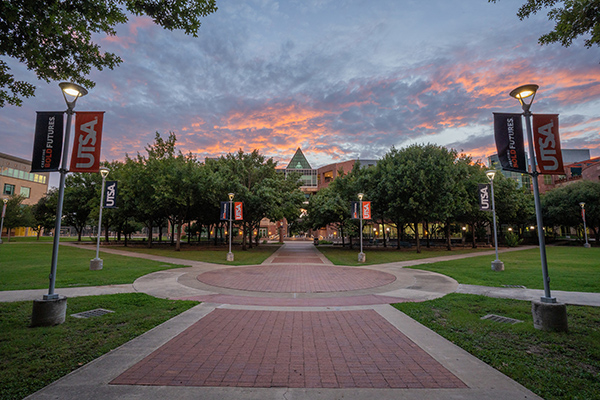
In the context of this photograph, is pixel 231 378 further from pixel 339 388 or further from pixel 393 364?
pixel 393 364

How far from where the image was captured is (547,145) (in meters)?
6.83

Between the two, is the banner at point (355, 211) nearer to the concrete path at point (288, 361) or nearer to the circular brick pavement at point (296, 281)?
the circular brick pavement at point (296, 281)

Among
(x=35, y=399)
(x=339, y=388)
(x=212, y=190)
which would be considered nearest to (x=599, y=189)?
(x=212, y=190)

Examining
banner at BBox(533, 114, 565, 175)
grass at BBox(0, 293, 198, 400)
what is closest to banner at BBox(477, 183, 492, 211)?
banner at BBox(533, 114, 565, 175)

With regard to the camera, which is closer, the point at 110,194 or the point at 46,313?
the point at 46,313

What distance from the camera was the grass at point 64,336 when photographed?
151 inches

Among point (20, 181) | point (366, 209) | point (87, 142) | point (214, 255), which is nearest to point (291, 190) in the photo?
point (214, 255)

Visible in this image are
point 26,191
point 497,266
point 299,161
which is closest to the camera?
point 497,266

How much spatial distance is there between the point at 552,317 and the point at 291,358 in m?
5.39

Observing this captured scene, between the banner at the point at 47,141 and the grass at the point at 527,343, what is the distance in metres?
9.40

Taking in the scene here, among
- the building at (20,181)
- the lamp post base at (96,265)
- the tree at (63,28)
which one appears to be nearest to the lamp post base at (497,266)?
the tree at (63,28)

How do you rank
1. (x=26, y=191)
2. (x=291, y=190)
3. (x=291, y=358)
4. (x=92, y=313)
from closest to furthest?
(x=291, y=358), (x=92, y=313), (x=291, y=190), (x=26, y=191)

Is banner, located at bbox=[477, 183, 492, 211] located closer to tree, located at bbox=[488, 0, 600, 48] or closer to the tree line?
the tree line

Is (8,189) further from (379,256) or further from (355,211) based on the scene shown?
(379,256)
